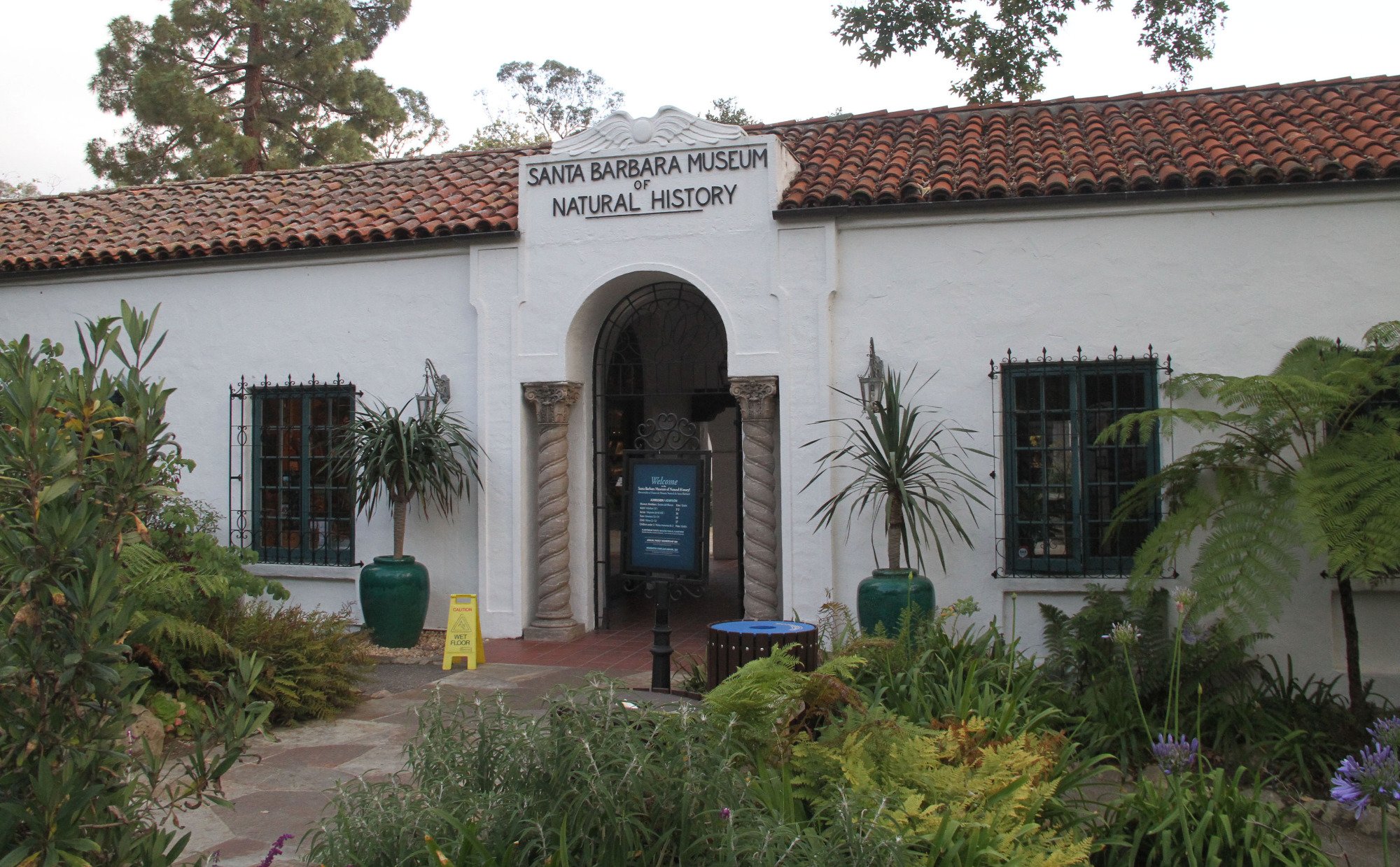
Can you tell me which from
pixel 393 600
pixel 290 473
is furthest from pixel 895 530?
pixel 290 473

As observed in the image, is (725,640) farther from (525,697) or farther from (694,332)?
(694,332)

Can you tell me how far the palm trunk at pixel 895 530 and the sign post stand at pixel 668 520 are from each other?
1875 millimetres

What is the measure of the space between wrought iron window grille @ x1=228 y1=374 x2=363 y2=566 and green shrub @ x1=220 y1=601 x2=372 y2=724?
9.39 ft

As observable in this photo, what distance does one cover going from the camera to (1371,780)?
120 inches

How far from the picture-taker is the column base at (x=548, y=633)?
9695 millimetres

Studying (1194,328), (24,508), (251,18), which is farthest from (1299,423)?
(251,18)

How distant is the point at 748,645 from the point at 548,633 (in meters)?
4.42

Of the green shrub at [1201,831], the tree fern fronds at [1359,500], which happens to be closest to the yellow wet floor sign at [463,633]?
the green shrub at [1201,831]

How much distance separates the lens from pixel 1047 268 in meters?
8.69

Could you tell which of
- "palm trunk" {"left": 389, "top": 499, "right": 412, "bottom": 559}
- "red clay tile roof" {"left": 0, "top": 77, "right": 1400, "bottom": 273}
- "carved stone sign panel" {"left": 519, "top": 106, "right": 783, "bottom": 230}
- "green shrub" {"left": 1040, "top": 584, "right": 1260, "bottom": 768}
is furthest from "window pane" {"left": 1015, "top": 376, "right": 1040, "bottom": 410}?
"palm trunk" {"left": 389, "top": 499, "right": 412, "bottom": 559}

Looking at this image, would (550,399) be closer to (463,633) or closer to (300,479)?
(463,633)

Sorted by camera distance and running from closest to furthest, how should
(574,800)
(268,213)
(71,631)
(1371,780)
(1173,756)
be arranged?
(71,631) → (1371,780) → (574,800) → (1173,756) → (268,213)

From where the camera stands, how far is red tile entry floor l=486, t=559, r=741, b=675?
29.0ft

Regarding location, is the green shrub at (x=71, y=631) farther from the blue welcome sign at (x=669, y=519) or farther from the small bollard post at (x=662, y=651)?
the blue welcome sign at (x=669, y=519)
